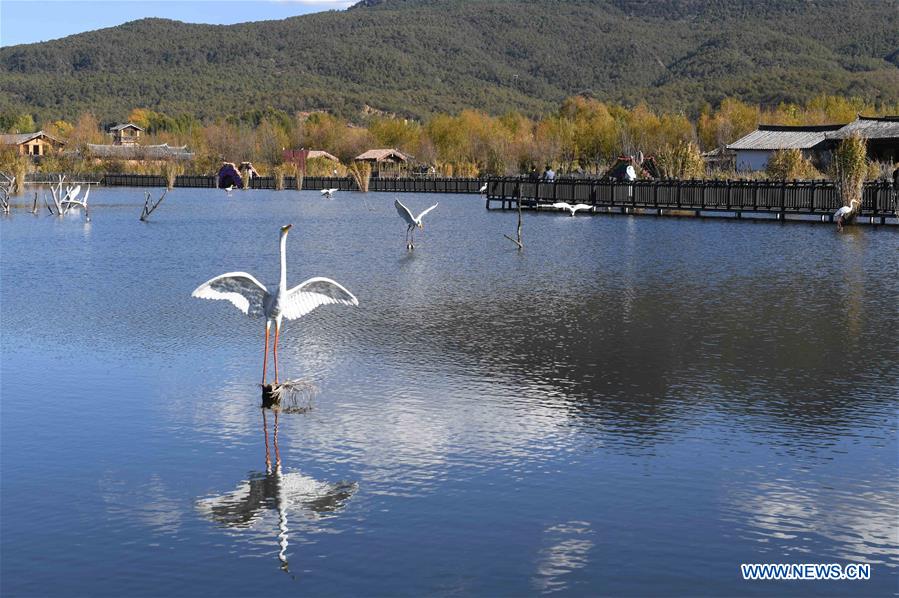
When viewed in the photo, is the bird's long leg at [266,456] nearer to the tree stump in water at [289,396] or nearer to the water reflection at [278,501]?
the water reflection at [278,501]

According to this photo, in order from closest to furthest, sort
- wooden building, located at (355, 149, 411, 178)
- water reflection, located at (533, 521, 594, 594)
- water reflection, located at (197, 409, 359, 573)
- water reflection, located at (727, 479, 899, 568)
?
1. water reflection, located at (533, 521, 594, 594)
2. water reflection, located at (727, 479, 899, 568)
3. water reflection, located at (197, 409, 359, 573)
4. wooden building, located at (355, 149, 411, 178)

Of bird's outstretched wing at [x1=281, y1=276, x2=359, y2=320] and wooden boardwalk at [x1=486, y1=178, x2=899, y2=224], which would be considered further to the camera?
wooden boardwalk at [x1=486, y1=178, x2=899, y2=224]

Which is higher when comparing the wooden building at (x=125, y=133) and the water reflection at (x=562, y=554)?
the wooden building at (x=125, y=133)

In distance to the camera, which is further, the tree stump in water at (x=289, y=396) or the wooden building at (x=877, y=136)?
the wooden building at (x=877, y=136)

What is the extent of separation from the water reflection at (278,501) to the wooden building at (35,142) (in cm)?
15925

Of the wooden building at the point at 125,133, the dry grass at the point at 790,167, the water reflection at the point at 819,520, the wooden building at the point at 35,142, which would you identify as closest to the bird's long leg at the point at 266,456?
the water reflection at the point at 819,520

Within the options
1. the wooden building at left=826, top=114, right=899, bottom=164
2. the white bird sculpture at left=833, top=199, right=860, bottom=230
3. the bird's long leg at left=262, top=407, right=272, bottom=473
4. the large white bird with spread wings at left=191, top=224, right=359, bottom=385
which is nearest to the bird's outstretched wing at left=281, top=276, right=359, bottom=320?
the large white bird with spread wings at left=191, top=224, right=359, bottom=385

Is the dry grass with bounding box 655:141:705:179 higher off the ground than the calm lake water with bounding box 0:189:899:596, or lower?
higher

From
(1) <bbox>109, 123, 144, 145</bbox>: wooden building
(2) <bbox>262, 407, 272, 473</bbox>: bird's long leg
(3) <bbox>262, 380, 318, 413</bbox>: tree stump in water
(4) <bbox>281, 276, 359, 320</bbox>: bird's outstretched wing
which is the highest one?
(1) <bbox>109, 123, 144, 145</bbox>: wooden building

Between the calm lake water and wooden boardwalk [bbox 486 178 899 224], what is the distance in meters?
22.1

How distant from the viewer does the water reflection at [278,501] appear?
934 cm

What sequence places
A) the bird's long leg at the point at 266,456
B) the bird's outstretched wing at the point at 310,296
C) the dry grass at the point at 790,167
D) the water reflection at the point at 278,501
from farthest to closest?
1. the dry grass at the point at 790,167
2. the bird's outstretched wing at the point at 310,296
3. the bird's long leg at the point at 266,456
4. the water reflection at the point at 278,501

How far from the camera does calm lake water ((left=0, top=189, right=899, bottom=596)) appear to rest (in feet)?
27.7

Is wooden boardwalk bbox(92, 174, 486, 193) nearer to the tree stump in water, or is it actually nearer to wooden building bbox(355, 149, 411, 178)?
wooden building bbox(355, 149, 411, 178)
